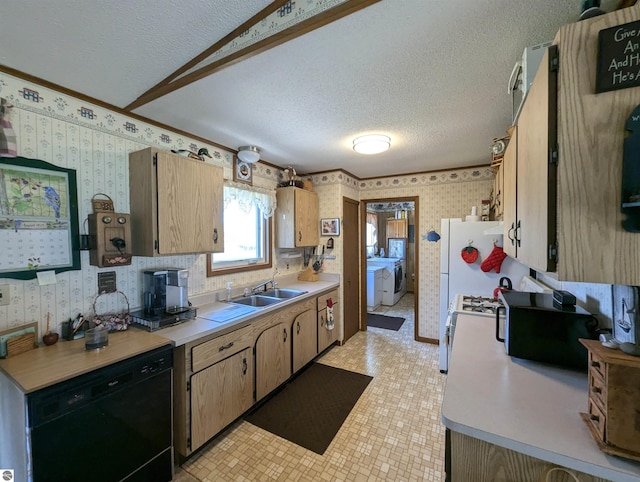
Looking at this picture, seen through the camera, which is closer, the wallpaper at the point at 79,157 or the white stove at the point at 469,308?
the wallpaper at the point at 79,157

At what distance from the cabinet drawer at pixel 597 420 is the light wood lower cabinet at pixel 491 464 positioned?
130 millimetres

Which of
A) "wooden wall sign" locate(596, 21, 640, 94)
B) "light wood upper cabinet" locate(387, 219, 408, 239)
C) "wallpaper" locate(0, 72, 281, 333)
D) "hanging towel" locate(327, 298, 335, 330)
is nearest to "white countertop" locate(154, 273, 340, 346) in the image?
"hanging towel" locate(327, 298, 335, 330)

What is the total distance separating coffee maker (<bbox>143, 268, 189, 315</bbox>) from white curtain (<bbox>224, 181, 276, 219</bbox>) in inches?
39.4

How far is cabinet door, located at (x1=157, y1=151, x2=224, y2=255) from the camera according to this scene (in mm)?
1898

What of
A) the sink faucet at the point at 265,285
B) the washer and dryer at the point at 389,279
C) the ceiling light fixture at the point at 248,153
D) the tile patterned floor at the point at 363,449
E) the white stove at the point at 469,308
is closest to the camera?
the tile patterned floor at the point at 363,449

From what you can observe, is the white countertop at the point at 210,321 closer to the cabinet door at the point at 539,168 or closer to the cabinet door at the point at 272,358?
the cabinet door at the point at 272,358

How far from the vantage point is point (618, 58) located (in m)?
0.66

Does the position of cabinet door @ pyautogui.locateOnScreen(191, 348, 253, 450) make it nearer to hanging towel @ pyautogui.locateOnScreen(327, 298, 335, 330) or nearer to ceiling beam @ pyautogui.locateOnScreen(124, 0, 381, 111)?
hanging towel @ pyautogui.locateOnScreen(327, 298, 335, 330)

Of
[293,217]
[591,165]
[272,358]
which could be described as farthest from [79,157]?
[591,165]

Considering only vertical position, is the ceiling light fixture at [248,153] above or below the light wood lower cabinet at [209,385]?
above

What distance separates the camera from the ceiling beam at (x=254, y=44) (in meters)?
1.04

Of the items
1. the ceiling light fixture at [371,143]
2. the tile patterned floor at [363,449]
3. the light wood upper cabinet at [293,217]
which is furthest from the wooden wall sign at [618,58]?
the light wood upper cabinet at [293,217]

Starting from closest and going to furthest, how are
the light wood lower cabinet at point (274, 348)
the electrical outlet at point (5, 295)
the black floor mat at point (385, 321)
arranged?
the electrical outlet at point (5, 295)
the light wood lower cabinet at point (274, 348)
the black floor mat at point (385, 321)

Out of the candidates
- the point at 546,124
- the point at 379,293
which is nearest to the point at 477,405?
the point at 546,124
